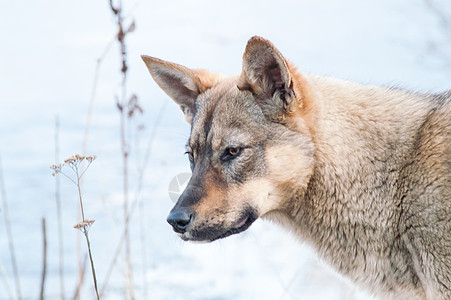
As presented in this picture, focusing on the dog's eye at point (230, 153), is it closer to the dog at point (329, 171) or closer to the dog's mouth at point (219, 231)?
the dog at point (329, 171)

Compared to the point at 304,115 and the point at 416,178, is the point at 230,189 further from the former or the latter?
the point at 416,178

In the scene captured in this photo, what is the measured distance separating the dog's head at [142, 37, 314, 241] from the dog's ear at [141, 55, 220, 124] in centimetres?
34

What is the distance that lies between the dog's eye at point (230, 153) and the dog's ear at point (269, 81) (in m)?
0.28

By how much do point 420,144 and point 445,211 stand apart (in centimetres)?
42

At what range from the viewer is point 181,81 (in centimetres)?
414

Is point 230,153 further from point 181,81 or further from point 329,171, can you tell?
point 181,81

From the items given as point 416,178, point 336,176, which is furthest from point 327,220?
point 416,178

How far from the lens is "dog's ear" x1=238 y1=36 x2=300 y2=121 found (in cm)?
346

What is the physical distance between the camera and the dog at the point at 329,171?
3.37 meters

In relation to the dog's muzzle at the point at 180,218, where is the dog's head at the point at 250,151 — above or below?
above

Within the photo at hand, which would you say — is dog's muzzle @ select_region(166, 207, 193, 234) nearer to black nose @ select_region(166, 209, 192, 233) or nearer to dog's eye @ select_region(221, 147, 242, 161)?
black nose @ select_region(166, 209, 192, 233)

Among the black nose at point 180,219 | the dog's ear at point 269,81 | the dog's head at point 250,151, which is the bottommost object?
the black nose at point 180,219

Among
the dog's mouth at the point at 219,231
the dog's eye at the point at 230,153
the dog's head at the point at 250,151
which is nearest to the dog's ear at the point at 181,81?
the dog's head at the point at 250,151

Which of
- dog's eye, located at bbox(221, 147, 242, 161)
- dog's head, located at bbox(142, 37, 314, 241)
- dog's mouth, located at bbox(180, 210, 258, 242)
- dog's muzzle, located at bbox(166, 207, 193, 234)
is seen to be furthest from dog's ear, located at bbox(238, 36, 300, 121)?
dog's muzzle, located at bbox(166, 207, 193, 234)
